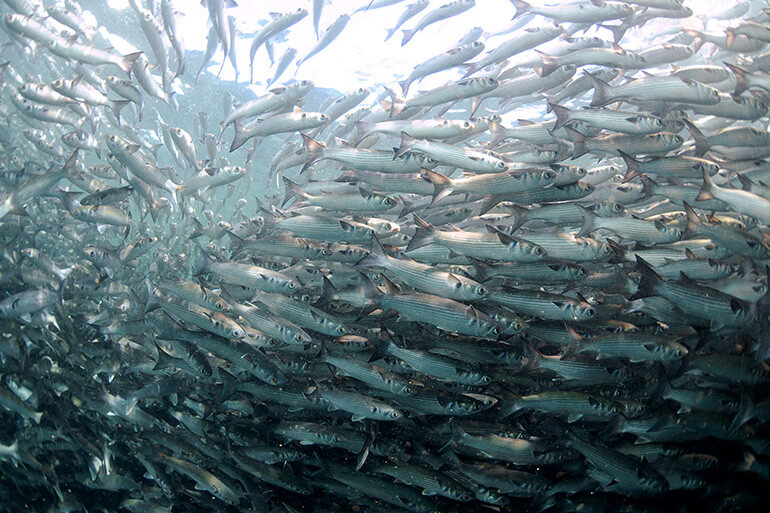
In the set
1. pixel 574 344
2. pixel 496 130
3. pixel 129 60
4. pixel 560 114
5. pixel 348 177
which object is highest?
A: pixel 129 60

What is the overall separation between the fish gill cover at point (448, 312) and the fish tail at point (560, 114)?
34mm

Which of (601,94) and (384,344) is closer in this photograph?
(384,344)

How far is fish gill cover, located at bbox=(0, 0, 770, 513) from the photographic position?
14.4ft

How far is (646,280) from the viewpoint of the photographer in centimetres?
398

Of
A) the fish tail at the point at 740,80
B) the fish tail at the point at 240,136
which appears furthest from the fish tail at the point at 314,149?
the fish tail at the point at 740,80

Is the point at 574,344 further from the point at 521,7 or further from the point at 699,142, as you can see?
the point at 521,7

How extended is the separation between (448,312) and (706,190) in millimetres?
2778

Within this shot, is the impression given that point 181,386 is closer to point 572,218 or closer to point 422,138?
point 422,138

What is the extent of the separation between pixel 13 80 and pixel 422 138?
16.2 meters

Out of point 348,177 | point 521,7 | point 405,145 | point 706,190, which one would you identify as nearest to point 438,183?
point 405,145

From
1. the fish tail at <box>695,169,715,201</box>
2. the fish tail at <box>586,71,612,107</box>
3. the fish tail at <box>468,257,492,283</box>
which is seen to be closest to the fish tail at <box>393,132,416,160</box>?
the fish tail at <box>468,257,492,283</box>

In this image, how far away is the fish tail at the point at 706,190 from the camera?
163 inches

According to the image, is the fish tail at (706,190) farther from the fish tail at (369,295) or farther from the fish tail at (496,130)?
the fish tail at (369,295)

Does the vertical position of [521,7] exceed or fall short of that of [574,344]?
it exceeds it
